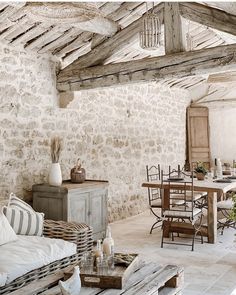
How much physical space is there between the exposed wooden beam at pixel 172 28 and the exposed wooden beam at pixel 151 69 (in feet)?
0.43

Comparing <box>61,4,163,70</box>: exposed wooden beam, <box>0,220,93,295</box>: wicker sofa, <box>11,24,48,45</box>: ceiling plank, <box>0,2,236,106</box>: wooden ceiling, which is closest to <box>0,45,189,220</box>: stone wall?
<box>11,24,48,45</box>: ceiling plank

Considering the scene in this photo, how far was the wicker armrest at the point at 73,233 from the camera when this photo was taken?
424 cm

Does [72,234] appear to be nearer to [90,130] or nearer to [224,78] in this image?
[90,130]

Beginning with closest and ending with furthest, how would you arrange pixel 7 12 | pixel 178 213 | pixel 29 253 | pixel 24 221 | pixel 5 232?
1. pixel 29 253
2. pixel 5 232
3. pixel 24 221
4. pixel 7 12
5. pixel 178 213

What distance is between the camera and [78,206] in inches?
205

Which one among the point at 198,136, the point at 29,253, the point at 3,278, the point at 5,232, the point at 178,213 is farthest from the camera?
the point at 198,136

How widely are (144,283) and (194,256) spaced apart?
7.13ft

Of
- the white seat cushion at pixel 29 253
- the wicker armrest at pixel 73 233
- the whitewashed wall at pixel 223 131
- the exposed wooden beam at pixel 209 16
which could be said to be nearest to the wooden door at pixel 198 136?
the whitewashed wall at pixel 223 131

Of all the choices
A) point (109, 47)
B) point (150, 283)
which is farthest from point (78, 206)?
point (150, 283)

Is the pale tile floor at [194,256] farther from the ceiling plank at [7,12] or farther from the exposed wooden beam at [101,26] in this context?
the ceiling plank at [7,12]

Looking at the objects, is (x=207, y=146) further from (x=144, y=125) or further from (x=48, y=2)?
(x=48, y=2)

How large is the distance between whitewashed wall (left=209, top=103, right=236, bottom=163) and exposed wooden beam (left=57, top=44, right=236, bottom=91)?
4.92 m

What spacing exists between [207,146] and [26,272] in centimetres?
728

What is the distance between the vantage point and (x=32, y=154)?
5.58 m
